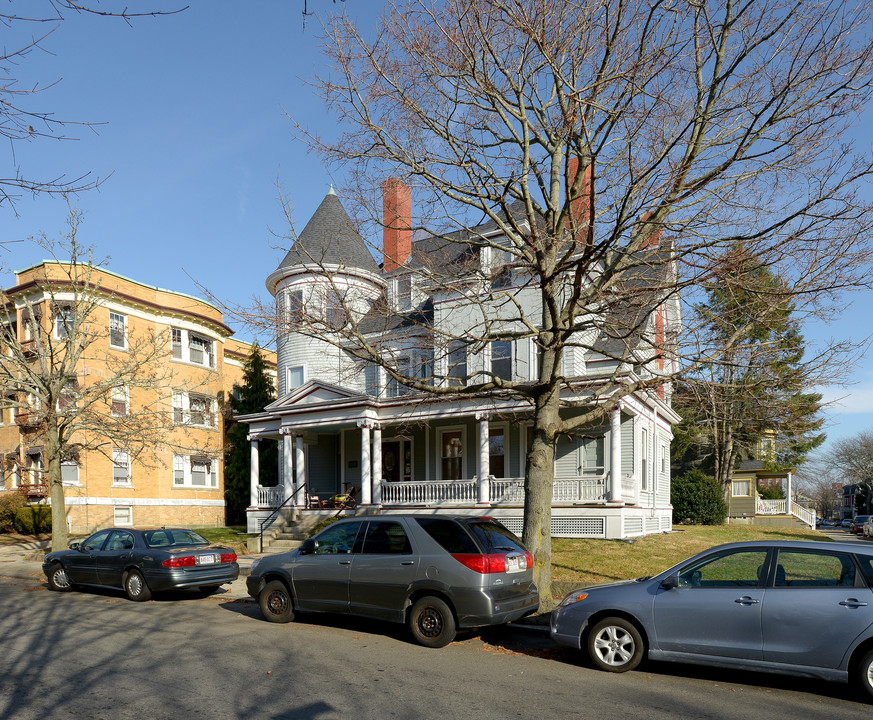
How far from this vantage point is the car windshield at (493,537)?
9.87m

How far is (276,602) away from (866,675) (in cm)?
797

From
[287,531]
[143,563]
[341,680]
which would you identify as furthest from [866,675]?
[287,531]

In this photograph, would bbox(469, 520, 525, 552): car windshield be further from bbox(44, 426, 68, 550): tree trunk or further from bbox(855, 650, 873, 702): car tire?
bbox(44, 426, 68, 550): tree trunk

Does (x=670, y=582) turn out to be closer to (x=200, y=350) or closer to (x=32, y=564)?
(x=32, y=564)

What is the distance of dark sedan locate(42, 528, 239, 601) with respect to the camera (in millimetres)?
13719

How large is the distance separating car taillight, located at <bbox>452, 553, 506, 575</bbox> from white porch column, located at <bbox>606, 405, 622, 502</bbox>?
12180mm

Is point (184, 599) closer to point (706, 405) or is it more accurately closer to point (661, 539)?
point (706, 405)

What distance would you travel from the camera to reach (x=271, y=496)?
89.4ft

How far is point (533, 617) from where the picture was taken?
11180 mm

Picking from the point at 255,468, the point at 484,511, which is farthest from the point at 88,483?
the point at 484,511

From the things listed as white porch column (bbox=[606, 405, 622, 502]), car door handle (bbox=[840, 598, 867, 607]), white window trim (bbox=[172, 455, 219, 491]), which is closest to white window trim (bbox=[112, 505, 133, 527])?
white window trim (bbox=[172, 455, 219, 491])

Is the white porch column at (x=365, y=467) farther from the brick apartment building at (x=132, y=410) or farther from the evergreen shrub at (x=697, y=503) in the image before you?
the evergreen shrub at (x=697, y=503)

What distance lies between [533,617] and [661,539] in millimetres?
12300

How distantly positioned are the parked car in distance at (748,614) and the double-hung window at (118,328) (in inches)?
1124
